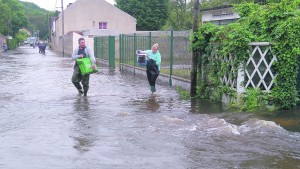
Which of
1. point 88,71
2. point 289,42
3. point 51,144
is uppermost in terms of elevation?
point 289,42

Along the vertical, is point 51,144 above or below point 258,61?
below

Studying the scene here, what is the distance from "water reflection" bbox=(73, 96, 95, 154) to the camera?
7.10 meters

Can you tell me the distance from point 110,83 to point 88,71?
13.9ft

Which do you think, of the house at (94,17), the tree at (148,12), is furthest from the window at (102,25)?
the tree at (148,12)

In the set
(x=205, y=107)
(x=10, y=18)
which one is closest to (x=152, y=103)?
(x=205, y=107)

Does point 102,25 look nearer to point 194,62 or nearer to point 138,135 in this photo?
point 194,62

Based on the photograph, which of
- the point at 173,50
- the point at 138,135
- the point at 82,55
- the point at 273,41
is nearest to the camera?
the point at 138,135

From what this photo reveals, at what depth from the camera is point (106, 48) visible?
27844 mm

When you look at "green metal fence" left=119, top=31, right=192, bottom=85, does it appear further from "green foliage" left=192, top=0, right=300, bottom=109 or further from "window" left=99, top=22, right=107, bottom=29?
"window" left=99, top=22, right=107, bottom=29

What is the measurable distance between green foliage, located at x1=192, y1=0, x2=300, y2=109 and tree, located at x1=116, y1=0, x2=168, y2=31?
160 ft

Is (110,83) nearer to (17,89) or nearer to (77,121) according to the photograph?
(17,89)

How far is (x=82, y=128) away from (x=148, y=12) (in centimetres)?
5257

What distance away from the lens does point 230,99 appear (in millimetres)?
10758

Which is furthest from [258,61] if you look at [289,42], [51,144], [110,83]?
[110,83]
